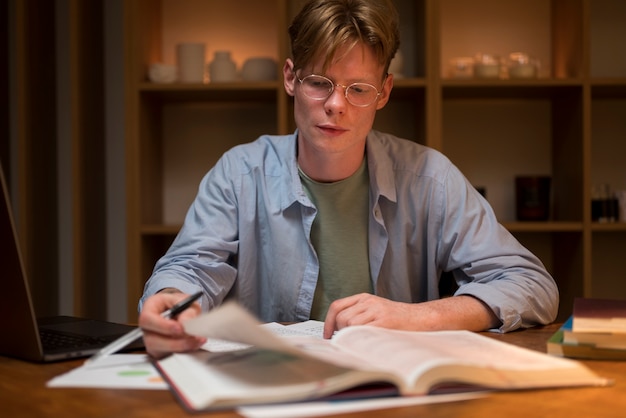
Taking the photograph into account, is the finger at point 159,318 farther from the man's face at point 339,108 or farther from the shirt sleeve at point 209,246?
the man's face at point 339,108

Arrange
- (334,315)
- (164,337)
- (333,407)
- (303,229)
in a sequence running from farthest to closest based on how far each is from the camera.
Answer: (303,229) < (334,315) < (164,337) < (333,407)

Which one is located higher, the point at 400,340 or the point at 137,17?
the point at 137,17

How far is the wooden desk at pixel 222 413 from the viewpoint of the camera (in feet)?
2.59

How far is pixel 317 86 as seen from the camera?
5.37 feet

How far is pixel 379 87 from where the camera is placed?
1.69 metres

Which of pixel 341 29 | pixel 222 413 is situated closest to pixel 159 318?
pixel 222 413

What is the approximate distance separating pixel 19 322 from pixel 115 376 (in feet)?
0.68

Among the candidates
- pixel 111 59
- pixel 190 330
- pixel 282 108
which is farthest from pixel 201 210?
pixel 111 59

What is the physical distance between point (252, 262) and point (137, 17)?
1.42 meters

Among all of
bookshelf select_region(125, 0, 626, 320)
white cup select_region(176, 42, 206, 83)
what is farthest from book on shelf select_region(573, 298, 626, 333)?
white cup select_region(176, 42, 206, 83)

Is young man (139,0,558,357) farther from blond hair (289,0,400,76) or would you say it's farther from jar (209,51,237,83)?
jar (209,51,237,83)

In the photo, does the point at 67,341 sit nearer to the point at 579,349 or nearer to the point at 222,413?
the point at 222,413

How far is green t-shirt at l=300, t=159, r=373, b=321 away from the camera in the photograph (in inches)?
68.6

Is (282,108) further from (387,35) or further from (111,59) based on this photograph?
(387,35)
